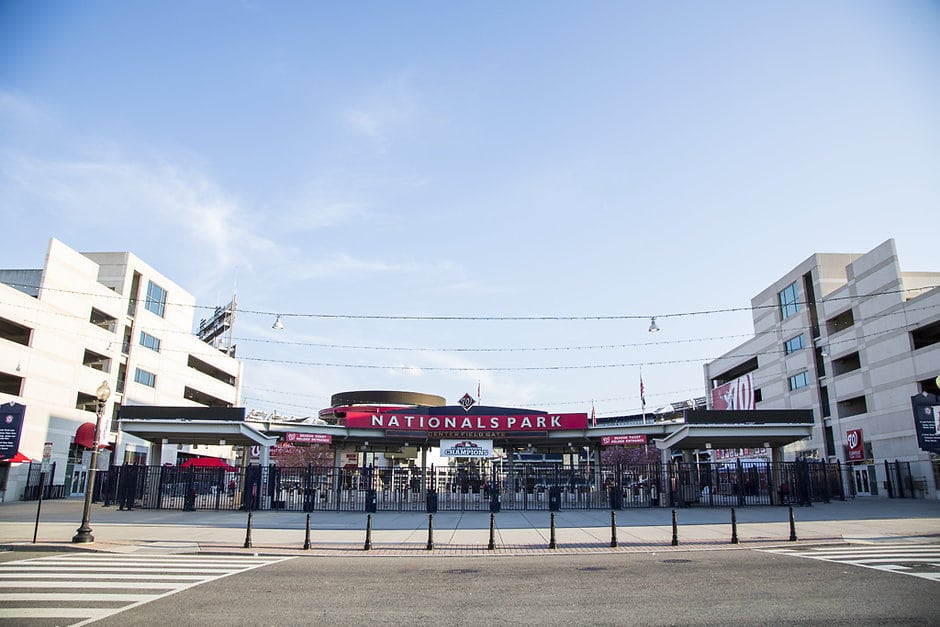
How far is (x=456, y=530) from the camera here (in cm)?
2250

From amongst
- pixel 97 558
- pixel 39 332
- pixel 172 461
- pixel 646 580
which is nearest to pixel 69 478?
pixel 39 332

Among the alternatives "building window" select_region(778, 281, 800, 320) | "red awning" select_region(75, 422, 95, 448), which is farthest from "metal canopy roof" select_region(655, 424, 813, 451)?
"red awning" select_region(75, 422, 95, 448)

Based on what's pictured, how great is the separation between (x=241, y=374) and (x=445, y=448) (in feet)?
195

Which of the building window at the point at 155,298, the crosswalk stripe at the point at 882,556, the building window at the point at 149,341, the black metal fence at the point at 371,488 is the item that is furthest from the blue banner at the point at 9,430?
the crosswalk stripe at the point at 882,556

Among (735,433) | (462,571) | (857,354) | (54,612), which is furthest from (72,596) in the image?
(857,354)

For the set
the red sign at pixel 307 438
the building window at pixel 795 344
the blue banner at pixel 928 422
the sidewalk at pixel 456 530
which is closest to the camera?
the sidewalk at pixel 456 530

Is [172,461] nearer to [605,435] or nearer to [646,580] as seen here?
[605,435]

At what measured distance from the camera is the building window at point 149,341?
61938 millimetres

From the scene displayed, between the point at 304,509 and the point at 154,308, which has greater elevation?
the point at 154,308

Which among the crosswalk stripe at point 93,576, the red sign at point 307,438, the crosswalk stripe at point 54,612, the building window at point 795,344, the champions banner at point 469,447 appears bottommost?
the crosswalk stripe at point 93,576

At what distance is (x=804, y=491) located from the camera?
32.7 meters

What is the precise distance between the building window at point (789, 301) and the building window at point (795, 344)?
8.42 ft

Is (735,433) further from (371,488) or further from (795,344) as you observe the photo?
(795,344)

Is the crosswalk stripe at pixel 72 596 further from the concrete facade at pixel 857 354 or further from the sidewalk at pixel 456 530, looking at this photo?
the concrete facade at pixel 857 354
